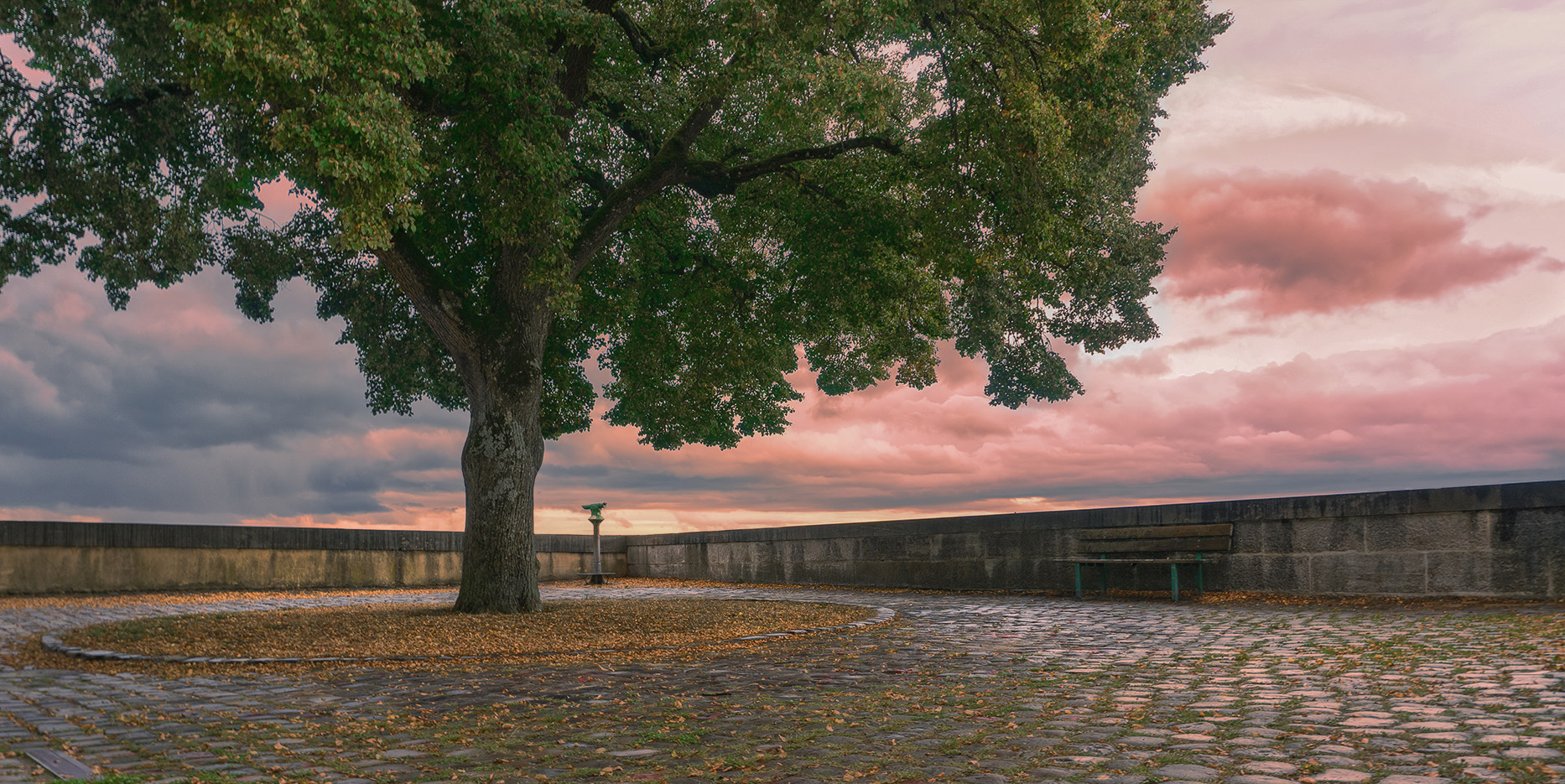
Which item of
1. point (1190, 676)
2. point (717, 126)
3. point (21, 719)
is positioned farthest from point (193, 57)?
point (1190, 676)

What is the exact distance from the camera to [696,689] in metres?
7.00

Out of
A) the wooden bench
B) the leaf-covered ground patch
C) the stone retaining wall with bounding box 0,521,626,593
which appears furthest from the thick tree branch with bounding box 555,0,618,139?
the stone retaining wall with bounding box 0,521,626,593

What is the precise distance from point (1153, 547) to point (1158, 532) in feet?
0.82

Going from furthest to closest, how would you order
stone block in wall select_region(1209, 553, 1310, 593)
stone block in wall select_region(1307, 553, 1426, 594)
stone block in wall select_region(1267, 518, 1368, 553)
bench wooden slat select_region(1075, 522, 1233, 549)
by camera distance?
bench wooden slat select_region(1075, 522, 1233, 549) < stone block in wall select_region(1209, 553, 1310, 593) < stone block in wall select_region(1267, 518, 1368, 553) < stone block in wall select_region(1307, 553, 1426, 594)

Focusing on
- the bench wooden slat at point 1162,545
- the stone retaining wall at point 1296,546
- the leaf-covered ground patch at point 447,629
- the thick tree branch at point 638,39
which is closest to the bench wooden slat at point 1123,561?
Answer: the bench wooden slat at point 1162,545

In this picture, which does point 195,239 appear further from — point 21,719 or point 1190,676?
point 1190,676

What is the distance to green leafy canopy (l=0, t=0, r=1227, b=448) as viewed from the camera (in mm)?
11047

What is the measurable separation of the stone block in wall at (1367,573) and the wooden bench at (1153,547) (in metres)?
1.25

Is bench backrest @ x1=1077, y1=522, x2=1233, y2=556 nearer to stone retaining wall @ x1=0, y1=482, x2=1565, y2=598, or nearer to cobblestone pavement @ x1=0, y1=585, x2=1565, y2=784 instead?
stone retaining wall @ x1=0, y1=482, x2=1565, y2=598

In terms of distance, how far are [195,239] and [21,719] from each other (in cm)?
1172

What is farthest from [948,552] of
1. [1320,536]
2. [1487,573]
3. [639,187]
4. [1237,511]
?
[639,187]

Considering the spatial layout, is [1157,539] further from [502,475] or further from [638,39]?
[638,39]

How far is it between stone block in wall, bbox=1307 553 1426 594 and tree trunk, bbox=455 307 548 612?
10.3 metres

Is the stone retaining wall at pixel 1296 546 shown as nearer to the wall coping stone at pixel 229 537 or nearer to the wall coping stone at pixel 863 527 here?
the wall coping stone at pixel 863 527
